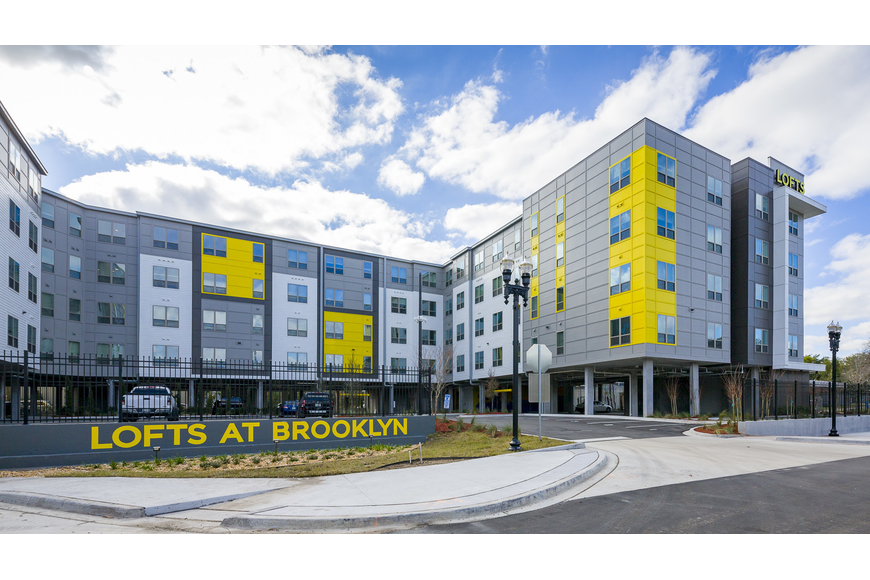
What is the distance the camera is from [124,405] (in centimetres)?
1549

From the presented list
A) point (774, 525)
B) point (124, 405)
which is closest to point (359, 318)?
point (124, 405)

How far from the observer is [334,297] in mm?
51531

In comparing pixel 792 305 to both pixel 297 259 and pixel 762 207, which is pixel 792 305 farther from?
pixel 297 259

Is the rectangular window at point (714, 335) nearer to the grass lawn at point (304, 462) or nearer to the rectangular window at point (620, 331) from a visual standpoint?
the rectangular window at point (620, 331)

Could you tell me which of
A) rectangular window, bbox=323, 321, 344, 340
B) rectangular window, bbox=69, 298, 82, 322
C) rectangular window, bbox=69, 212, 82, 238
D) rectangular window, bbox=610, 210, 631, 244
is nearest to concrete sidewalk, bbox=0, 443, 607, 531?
rectangular window, bbox=610, 210, 631, 244

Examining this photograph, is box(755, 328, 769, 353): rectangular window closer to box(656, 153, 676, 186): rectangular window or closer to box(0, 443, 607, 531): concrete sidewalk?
box(656, 153, 676, 186): rectangular window

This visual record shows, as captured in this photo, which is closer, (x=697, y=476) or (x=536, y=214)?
(x=697, y=476)

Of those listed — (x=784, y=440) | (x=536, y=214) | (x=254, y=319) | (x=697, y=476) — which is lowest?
(x=784, y=440)

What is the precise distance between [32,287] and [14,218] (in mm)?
5058

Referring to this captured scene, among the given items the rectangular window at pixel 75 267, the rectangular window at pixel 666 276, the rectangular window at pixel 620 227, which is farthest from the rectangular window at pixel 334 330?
the rectangular window at pixel 666 276

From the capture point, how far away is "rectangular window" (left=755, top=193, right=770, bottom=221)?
42.4 meters

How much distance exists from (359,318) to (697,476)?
4424 cm

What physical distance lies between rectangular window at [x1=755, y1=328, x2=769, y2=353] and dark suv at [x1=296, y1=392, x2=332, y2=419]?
37.5m
